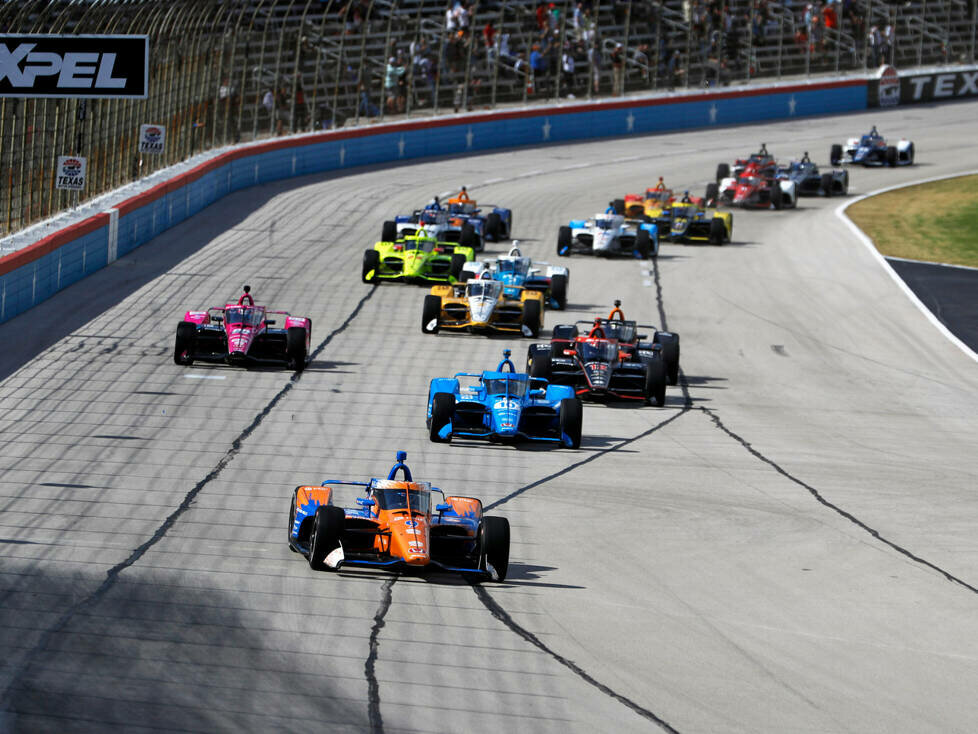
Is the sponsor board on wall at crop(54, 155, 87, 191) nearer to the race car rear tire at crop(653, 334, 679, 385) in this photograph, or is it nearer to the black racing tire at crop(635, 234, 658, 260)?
the race car rear tire at crop(653, 334, 679, 385)

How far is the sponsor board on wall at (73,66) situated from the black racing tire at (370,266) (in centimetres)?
613

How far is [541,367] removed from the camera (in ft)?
75.6

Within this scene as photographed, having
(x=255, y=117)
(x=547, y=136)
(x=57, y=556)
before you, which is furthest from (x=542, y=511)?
(x=547, y=136)

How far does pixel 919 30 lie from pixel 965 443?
42744 millimetres

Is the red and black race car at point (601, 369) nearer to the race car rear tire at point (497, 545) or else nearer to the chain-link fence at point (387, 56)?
the race car rear tire at point (497, 545)

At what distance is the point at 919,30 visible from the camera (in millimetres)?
61281

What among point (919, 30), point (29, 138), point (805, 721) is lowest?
point (805, 721)

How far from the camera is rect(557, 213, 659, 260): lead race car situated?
35.5 meters

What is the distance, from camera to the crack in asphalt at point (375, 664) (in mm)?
10930

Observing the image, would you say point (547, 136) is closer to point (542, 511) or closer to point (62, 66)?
point (62, 66)

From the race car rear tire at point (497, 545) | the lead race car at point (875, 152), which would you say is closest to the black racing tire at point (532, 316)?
the race car rear tire at point (497, 545)

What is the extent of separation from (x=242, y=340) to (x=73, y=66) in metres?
6.16

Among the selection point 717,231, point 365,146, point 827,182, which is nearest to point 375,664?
point 717,231

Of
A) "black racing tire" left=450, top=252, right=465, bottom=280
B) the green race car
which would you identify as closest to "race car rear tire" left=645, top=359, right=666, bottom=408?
"black racing tire" left=450, top=252, right=465, bottom=280
